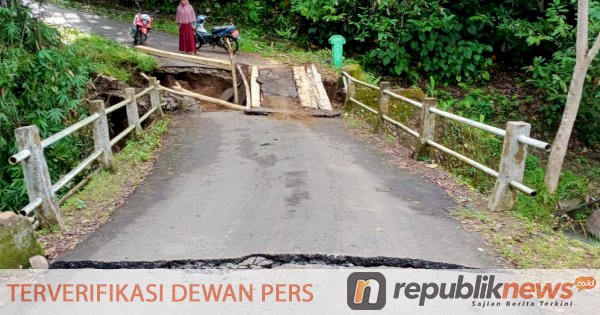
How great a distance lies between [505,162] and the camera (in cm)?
508

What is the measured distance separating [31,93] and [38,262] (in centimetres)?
383

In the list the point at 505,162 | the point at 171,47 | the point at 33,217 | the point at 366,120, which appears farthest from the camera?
the point at 171,47

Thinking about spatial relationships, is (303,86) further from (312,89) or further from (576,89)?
(576,89)

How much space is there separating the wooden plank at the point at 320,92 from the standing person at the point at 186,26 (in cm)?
347

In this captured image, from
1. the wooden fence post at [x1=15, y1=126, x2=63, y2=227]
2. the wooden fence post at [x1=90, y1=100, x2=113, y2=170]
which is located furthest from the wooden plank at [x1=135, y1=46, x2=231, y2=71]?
the wooden fence post at [x1=15, y1=126, x2=63, y2=227]

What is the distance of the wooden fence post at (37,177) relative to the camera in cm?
452

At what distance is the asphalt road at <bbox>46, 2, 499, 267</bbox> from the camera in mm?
4285

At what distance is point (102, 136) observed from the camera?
21.2ft

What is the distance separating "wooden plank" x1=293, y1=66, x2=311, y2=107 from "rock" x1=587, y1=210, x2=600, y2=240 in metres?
6.25

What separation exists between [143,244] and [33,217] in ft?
4.12

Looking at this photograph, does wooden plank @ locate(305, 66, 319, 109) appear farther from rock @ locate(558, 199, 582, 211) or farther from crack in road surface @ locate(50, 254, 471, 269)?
crack in road surface @ locate(50, 254, 471, 269)

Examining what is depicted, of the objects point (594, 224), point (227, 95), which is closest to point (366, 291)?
point (594, 224)

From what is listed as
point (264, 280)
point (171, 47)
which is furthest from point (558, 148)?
point (171, 47)

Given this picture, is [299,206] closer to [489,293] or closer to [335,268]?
[335,268]
